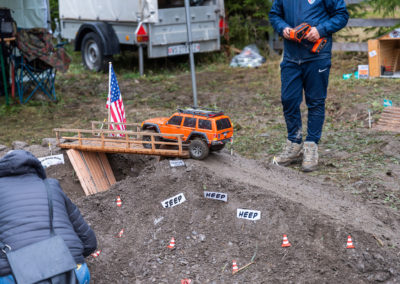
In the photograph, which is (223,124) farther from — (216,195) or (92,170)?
(92,170)

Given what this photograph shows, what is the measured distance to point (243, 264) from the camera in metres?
4.40

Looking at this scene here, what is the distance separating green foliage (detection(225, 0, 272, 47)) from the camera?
48.8 feet

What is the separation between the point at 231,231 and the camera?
15.5 ft

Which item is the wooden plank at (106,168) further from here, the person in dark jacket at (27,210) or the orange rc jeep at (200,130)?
the person in dark jacket at (27,210)

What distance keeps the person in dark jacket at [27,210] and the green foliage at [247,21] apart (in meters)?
11.8

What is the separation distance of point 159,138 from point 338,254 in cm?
243

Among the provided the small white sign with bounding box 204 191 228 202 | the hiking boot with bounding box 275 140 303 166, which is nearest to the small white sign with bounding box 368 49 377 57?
the hiking boot with bounding box 275 140 303 166

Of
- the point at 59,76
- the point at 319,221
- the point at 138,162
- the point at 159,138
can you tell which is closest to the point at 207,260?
the point at 319,221

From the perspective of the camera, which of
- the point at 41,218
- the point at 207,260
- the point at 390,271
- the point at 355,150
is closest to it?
the point at 41,218

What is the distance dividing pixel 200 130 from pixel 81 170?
1.73 metres

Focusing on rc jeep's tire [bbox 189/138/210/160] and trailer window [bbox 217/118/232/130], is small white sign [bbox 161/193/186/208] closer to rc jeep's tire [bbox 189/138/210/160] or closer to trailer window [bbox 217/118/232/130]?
rc jeep's tire [bbox 189/138/210/160]

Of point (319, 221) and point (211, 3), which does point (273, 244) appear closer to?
point (319, 221)

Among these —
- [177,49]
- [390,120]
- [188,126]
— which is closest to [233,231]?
[188,126]

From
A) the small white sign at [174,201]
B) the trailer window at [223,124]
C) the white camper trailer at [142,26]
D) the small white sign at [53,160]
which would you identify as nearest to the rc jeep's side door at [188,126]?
the trailer window at [223,124]
